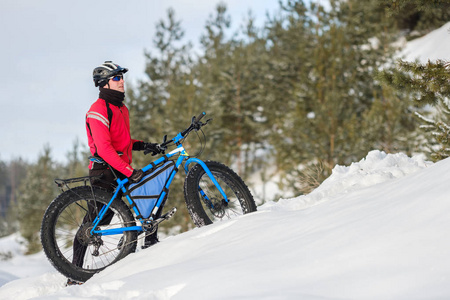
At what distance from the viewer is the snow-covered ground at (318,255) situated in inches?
80.5

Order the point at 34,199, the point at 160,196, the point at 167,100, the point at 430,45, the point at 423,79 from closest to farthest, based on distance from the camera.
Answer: the point at 160,196 < the point at 423,79 < the point at 167,100 < the point at 430,45 < the point at 34,199

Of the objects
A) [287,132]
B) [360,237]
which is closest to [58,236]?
[360,237]

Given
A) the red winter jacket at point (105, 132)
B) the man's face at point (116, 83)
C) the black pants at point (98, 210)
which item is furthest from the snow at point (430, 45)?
the black pants at point (98, 210)

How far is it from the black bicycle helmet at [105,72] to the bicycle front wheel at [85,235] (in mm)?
1055

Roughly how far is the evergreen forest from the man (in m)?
1.57

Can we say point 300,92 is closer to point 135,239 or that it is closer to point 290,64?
point 290,64

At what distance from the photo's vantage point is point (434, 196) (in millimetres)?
2566

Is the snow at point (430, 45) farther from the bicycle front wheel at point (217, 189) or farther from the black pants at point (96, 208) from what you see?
the black pants at point (96, 208)

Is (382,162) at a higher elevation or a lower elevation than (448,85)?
lower

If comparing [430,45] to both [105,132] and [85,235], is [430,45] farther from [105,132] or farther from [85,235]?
[85,235]

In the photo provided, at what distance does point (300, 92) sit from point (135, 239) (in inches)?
480

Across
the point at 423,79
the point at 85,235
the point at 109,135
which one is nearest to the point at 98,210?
the point at 85,235

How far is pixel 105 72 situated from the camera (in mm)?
4121

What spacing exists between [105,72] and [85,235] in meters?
1.60
